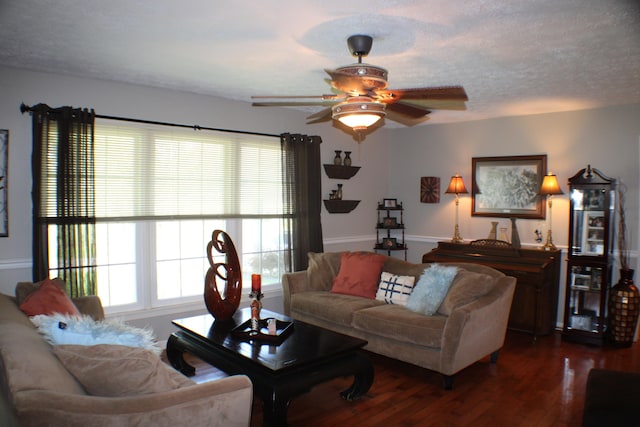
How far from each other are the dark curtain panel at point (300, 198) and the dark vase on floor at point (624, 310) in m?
3.15

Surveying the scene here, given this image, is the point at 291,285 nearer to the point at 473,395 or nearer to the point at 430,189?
the point at 473,395

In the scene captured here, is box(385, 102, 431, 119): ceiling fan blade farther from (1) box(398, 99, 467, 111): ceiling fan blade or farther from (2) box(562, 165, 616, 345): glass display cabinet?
(2) box(562, 165, 616, 345): glass display cabinet

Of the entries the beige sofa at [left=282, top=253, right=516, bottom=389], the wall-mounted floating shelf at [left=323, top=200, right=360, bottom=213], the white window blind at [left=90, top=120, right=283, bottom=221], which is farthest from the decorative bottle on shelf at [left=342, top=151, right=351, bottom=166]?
the beige sofa at [left=282, top=253, right=516, bottom=389]

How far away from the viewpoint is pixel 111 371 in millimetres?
1818

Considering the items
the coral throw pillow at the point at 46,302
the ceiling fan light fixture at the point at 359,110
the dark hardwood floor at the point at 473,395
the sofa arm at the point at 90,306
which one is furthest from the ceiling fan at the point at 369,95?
the sofa arm at the point at 90,306

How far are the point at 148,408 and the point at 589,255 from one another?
181 inches

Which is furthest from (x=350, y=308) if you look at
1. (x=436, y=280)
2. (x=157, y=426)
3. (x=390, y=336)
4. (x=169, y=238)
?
(x=157, y=426)

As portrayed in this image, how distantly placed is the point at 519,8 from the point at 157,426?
261 cm

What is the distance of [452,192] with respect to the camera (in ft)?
18.8

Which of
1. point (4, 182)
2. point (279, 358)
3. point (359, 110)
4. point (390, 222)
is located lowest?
point (279, 358)

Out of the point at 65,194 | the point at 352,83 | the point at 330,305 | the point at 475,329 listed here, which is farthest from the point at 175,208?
the point at 475,329

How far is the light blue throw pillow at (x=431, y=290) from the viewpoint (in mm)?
3836

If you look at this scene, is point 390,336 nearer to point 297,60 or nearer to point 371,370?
point 371,370

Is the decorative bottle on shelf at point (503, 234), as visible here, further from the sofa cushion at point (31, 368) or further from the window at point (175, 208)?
the sofa cushion at point (31, 368)
